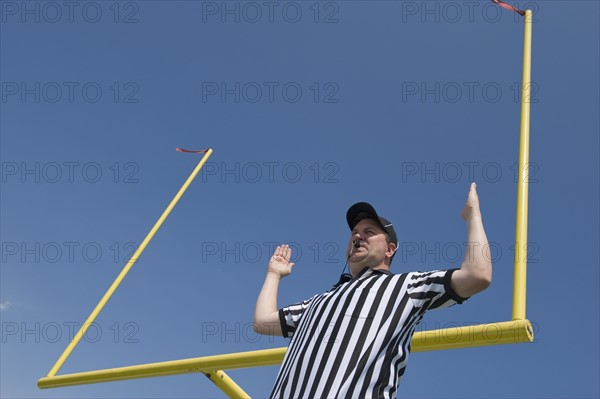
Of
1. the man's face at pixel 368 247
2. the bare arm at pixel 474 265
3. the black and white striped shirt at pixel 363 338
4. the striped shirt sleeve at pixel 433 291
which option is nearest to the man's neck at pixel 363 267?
the man's face at pixel 368 247

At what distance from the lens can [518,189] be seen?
2287 mm

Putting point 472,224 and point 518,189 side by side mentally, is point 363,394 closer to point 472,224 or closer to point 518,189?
point 472,224

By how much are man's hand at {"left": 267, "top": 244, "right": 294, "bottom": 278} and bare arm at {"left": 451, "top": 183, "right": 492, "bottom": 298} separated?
30.8 inches

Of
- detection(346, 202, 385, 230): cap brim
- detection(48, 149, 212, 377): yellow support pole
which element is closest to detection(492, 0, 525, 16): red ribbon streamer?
detection(346, 202, 385, 230): cap brim

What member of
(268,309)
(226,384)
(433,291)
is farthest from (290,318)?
(226,384)

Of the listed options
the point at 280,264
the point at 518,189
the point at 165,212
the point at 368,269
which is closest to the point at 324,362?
the point at 368,269

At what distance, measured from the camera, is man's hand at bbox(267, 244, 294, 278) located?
224 centimetres

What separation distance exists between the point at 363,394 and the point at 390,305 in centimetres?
24

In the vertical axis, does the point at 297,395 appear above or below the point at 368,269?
below

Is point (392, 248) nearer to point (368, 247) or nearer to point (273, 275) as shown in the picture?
point (368, 247)

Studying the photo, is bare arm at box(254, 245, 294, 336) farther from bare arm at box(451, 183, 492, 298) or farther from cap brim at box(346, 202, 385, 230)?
bare arm at box(451, 183, 492, 298)

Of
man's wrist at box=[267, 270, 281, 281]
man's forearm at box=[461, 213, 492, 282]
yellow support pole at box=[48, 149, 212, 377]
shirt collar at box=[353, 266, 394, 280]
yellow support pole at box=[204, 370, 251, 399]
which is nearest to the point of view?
man's forearm at box=[461, 213, 492, 282]

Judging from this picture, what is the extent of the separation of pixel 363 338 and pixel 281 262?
2.42ft

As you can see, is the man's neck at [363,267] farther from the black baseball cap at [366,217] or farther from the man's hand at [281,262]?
the man's hand at [281,262]
